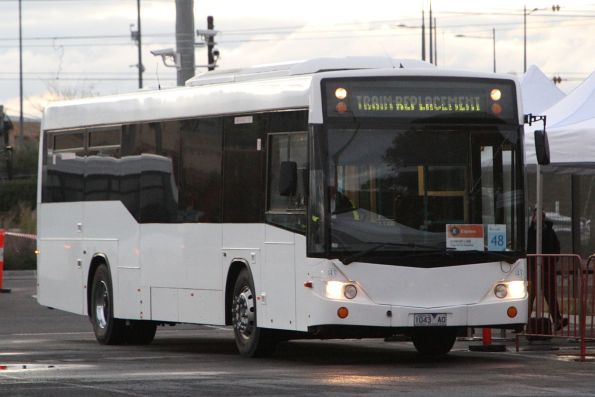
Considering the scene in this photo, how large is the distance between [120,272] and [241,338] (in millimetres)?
3341

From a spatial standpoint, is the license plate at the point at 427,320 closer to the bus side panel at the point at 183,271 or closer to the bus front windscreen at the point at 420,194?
the bus front windscreen at the point at 420,194

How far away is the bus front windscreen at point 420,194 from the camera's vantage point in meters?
16.2

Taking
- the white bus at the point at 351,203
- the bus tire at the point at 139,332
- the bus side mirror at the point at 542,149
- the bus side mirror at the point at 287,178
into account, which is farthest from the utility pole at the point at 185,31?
the bus side mirror at the point at 287,178

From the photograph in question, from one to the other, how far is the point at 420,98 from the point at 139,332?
19.8 ft

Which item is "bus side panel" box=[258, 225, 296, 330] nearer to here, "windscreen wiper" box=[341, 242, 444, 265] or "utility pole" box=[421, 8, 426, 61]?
"windscreen wiper" box=[341, 242, 444, 265]

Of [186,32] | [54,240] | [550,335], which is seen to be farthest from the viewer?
[186,32]

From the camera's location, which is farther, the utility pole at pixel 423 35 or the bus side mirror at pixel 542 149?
the utility pole at pixel 423 35

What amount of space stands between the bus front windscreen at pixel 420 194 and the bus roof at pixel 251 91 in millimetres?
592

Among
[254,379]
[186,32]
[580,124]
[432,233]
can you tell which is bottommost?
[254,379]

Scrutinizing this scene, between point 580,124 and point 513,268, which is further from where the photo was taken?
point 580,124

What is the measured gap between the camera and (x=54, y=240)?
73.9ft

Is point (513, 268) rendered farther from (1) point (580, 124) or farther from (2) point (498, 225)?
(1) point (580, 124)

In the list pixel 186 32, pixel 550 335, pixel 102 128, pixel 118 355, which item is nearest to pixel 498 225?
pixel 550 335

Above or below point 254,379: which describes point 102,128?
above
